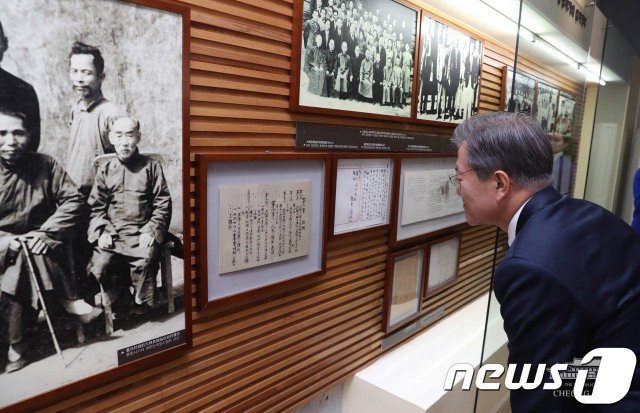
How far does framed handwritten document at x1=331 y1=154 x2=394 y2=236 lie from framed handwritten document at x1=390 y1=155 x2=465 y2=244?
0.15 metres

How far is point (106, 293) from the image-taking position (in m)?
1.45

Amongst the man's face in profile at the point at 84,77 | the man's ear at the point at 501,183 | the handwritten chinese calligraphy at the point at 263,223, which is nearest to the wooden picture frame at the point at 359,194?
the handwritten chinese calligraphy at the point at 263,223

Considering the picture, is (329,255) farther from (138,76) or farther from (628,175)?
(628,175)

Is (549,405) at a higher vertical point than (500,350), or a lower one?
higher

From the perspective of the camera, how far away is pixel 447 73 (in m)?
3.07

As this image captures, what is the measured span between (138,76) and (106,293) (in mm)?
743

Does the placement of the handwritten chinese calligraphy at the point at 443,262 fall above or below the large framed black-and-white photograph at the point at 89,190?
below

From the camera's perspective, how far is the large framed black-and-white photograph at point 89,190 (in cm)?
122

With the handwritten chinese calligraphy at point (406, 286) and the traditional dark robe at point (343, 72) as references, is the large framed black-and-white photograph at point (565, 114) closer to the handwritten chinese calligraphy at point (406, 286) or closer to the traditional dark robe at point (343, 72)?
the handwritten chinese calligraphy at point (406, 286)

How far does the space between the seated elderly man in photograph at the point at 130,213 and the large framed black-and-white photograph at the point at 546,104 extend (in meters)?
3.04

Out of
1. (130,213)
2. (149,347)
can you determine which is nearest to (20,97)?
(130,213)

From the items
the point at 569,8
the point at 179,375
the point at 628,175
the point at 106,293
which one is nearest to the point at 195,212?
the point at 106,293

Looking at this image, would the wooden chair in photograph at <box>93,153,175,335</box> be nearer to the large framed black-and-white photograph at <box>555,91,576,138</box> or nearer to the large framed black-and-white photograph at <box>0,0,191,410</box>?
the large framed black-and-white photograph at <box>0,0,191,410</box>

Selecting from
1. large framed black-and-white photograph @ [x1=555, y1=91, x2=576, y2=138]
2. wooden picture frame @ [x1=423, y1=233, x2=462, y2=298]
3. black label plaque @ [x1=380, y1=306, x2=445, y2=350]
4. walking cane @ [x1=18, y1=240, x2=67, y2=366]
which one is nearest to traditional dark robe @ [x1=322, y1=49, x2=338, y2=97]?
walking cane @ [x1=18, y1=240, x2=67, y2=366]
